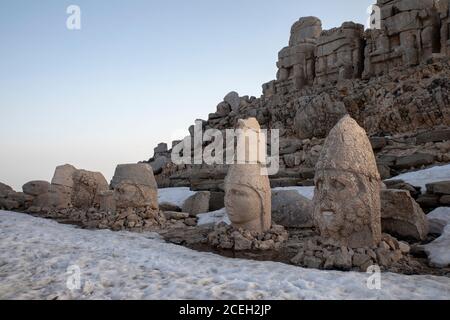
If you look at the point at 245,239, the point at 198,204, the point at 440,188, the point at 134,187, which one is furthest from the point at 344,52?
the point at 245,239

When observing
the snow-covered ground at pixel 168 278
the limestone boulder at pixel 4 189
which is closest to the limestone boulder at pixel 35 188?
the limestone boulder at pixel 4 189

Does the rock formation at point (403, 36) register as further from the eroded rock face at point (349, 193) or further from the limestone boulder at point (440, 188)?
the eroded rock face at point (349, 193)

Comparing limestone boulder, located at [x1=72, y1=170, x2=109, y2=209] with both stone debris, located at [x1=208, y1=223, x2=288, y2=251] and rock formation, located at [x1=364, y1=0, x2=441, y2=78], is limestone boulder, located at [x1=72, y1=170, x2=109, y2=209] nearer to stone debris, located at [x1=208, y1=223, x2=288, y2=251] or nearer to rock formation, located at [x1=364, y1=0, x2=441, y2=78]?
stone debris, located at [x1=208, y1=223, x2=288, y2=251]

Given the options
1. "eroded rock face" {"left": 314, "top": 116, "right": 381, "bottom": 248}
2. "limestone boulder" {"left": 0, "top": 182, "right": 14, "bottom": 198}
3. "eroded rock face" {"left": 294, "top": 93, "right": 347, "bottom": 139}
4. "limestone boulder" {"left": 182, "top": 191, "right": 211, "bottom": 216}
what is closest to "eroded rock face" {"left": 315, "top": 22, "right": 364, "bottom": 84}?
"eroded rock face" {"left": 294, "top": 93, "right": 347, "bottom": 139}

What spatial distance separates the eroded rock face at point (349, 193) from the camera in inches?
214

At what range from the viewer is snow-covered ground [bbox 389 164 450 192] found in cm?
980

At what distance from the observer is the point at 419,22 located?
73.5 feet

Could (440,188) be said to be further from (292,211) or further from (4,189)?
(4,189)

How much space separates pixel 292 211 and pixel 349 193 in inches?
128

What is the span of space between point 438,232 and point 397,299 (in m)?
4.18

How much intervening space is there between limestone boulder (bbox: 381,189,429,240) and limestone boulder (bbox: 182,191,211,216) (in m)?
5.62
